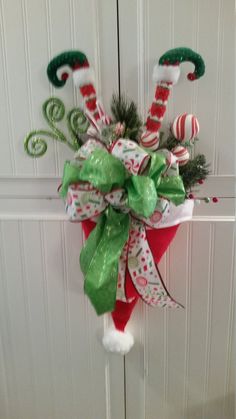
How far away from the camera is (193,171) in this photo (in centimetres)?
69

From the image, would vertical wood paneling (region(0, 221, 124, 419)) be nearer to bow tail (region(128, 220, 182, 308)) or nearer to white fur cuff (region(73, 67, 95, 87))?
bow tail (region(128, 220, 182, 308))

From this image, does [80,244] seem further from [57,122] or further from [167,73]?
[167,73]

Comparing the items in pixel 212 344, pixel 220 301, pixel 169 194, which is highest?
pixel 169 194

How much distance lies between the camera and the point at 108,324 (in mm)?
859

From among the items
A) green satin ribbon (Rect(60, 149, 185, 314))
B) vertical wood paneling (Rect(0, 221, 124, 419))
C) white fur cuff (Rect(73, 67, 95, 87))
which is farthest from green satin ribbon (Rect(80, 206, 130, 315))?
white fur cuff (Rect(73, 67, 95, 87))

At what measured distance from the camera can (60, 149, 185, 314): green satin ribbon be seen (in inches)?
22.5

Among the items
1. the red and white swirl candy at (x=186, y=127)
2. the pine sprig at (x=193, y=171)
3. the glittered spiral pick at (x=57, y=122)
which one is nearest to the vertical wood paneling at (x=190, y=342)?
the pine sprig at (x=193, y=171)

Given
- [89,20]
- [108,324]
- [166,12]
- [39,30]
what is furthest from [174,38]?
[108,324]

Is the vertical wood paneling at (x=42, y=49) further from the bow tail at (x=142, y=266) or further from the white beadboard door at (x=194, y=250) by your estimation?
the bow tail at (x=142, y=266)

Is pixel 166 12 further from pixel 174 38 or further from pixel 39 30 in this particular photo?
pixel 39 30

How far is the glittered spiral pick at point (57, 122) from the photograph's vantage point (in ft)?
2.36

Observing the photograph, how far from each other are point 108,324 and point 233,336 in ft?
1.14

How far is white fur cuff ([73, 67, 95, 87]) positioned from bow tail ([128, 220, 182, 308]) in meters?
0.32

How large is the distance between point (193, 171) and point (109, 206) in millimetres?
211
